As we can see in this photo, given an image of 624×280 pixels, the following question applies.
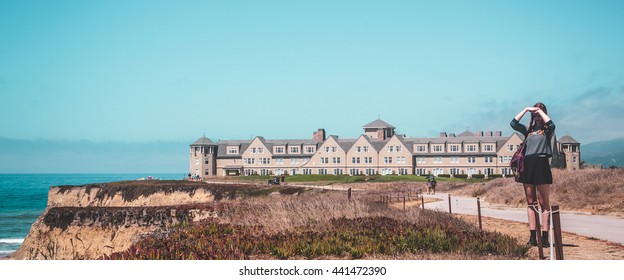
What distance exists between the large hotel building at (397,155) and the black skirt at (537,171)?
82.1 meters

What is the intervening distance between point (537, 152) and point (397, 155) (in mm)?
83738

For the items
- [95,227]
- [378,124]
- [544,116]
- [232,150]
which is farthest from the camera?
[232,150]

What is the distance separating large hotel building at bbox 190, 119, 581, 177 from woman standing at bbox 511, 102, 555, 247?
81913 mm

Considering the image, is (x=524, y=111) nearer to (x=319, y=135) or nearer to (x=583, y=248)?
(x=583, y=248)

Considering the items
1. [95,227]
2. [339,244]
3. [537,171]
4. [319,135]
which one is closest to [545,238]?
[537,171]

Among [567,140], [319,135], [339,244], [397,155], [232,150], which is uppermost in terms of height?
[319,135]

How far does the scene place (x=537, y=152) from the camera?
10.2m

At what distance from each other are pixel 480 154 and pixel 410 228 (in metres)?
83.1

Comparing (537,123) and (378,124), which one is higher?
(378,124)

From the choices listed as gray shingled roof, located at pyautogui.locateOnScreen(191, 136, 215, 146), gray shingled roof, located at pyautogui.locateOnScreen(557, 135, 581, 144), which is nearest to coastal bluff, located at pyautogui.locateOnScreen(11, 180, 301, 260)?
gray shingled roof, located at pyautogui.locateOnScreen(191, 136, 215, 146)

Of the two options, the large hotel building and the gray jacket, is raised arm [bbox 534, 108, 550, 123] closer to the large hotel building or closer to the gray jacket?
the gray jacket

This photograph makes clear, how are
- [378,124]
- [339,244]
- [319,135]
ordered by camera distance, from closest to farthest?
[339,244]
[378,124]
[319,135]
